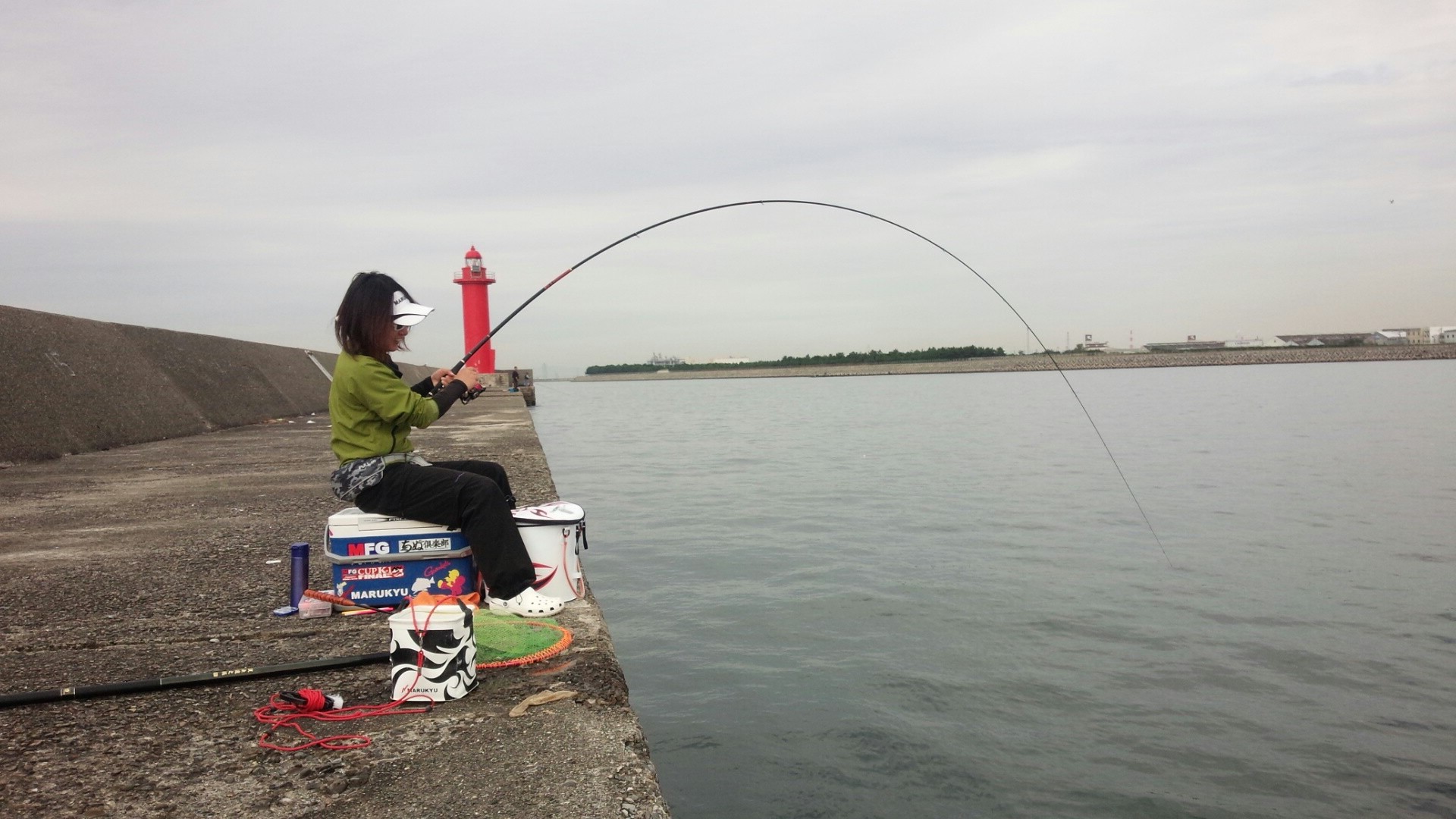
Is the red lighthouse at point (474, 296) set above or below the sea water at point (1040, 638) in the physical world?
above

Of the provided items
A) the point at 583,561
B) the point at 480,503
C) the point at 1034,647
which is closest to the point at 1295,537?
the point at 1034,647

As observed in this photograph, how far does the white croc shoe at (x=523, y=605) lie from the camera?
3236mm

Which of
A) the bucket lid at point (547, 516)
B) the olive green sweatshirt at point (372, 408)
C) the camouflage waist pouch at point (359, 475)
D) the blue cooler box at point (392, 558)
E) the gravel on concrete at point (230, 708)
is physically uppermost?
the olive green sweatshirt at point (372, 408)

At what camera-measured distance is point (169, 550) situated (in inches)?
164

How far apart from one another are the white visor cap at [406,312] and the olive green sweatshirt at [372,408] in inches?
6.7

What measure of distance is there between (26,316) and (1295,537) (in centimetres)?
1080

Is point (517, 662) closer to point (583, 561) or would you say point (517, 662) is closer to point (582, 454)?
point (583, 561)

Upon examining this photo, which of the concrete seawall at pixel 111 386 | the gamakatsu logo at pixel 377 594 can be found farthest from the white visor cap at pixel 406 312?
the concrete seawall at pixel 111 386

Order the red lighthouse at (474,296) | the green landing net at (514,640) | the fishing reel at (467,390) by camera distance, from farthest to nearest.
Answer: the red lighthouse at (474,296)
the fishing reel at (467,390)
the green landing net at (514,640)

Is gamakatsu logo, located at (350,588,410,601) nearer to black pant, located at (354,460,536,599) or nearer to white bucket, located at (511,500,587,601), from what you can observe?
black pant, located at (354,460,536,599)

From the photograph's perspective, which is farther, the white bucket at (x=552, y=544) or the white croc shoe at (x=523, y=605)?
the white bucket at (x=552, y=544)

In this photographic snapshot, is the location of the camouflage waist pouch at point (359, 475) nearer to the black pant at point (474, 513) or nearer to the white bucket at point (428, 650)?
the black pant at point (474, 513)

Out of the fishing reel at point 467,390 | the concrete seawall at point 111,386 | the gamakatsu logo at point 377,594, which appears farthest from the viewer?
the concrete seawall at point 111,386

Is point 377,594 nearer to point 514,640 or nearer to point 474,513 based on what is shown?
point 474,513
